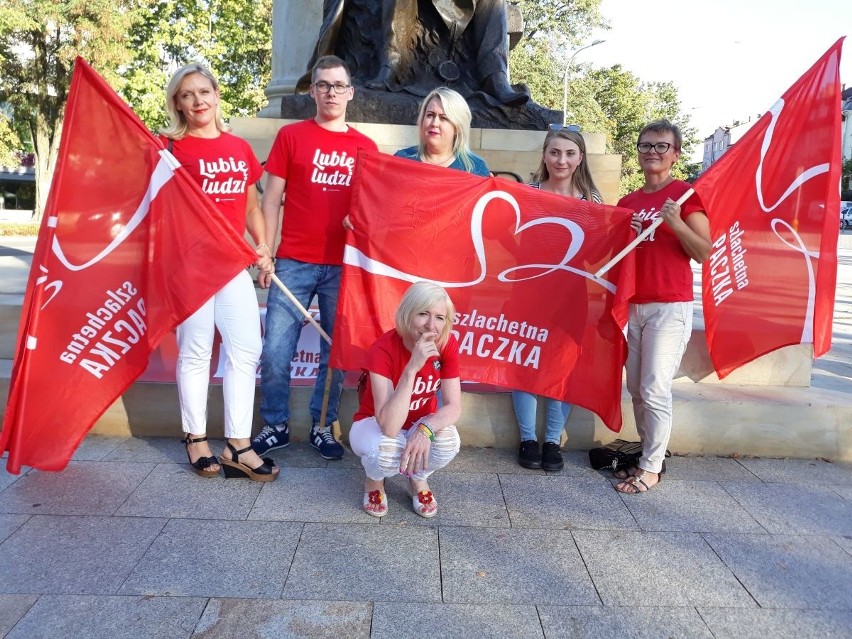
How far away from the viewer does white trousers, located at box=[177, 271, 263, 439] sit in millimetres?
3701

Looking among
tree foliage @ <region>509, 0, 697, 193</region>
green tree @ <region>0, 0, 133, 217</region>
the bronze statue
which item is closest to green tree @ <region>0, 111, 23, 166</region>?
green tree @ <region>0, 0, 133, 217</region>

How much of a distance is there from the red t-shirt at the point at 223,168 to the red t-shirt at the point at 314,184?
169 mm

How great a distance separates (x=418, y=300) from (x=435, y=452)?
0.71 meters

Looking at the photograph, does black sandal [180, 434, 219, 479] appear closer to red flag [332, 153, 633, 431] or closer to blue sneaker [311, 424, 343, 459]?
blue sneaker [311, 424, 343, 459]

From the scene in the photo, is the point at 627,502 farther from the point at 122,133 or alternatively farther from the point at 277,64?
the point at 277,64

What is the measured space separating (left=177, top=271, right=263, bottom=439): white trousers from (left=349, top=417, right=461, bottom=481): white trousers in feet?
2.39

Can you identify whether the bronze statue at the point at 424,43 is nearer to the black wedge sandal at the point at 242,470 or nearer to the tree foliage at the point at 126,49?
the black wedge sandal at the point at 242,470

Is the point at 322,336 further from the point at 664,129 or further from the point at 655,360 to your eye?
the point at 664,129

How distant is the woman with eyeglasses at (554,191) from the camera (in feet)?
13.5

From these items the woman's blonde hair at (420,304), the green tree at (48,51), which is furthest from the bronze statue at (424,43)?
the green tree at (48,51)

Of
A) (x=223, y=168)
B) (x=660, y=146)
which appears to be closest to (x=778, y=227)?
(x=660, y=146)

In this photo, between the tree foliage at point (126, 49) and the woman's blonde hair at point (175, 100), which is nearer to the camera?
the woman's blonde hair at point (175, 100)

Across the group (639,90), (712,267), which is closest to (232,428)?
(712,267)

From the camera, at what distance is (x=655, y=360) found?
12.5ft
